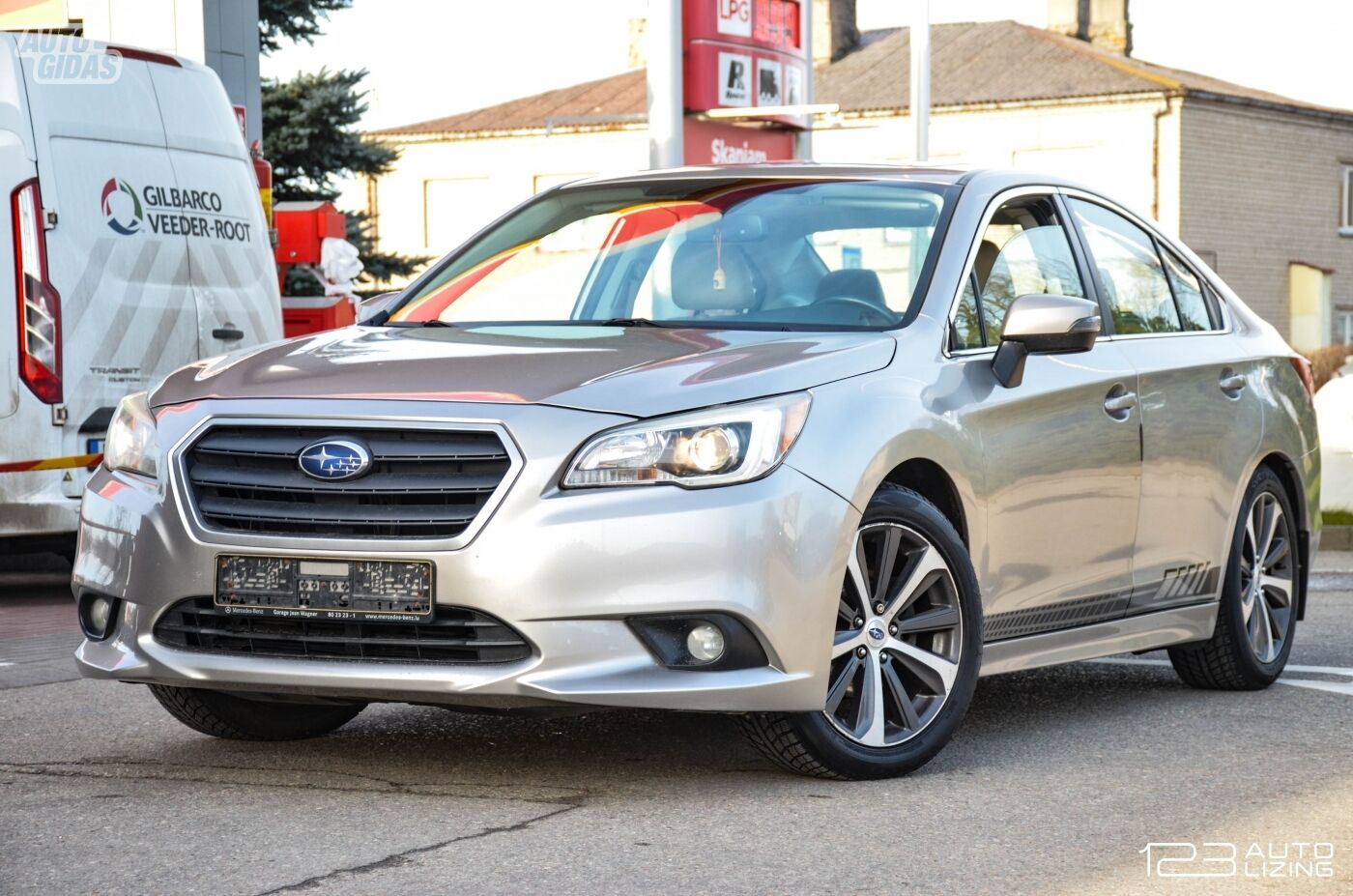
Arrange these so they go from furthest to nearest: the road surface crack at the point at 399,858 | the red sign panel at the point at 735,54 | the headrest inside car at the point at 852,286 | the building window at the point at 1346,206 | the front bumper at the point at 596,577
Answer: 1. the building window at the point at 1346,206
2. the red sign panel at the point at 735,54
3. the headrest inside car at the point at 852,286
4. the front bumper at the point at 596,577
5. the road surface crack at the point at 399,858

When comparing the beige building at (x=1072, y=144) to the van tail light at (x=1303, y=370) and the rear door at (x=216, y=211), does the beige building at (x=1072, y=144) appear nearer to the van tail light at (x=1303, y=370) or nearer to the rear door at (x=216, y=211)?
the rear door at (x=216, y=211)

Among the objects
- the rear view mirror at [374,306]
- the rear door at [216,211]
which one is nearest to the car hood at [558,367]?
the rear view mirror at [374,306]

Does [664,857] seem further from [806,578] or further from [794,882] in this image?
[806,578]

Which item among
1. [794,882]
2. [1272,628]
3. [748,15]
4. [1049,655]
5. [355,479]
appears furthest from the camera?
[748,15]

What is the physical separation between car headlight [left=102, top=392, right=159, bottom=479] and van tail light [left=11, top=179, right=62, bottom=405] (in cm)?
476

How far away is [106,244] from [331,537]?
19.3ft

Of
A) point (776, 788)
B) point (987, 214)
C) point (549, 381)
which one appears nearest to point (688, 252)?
point (987, 214)

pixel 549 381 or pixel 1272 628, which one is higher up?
pixel 549 381

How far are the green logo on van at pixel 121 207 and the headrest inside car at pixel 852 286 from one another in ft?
18.1

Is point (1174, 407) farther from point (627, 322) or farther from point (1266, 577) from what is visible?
point (627, 322)

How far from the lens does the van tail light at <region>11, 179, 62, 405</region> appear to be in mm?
10156

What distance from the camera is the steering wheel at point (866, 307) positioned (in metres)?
5.79

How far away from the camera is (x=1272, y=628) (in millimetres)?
7422

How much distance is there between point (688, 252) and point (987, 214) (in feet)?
2.81
